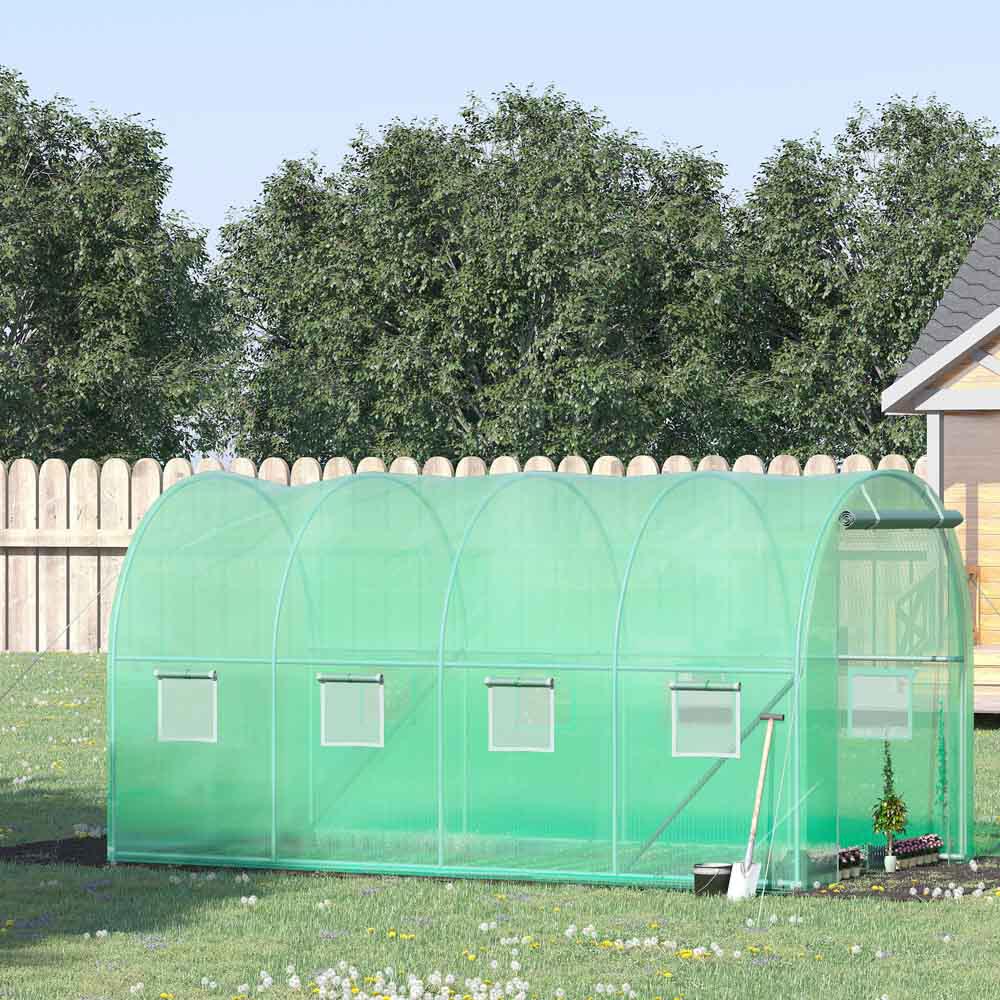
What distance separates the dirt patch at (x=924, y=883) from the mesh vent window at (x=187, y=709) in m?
4.03

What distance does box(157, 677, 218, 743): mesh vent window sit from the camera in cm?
1236

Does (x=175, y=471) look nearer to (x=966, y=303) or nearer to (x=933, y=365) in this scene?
(x=933, y=365)

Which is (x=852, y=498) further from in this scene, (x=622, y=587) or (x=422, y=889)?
(x=422, y=889)

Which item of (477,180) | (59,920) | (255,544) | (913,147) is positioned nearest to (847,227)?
(913,147)

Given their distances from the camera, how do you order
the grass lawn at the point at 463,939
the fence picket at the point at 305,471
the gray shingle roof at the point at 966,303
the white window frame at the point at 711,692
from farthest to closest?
1. the fence picket at the point at 305,471
2. the gray shingle roof at the point at 966,303
3. the white window frame at the point at 711,692
4. the grass lawn at the point at 463,939

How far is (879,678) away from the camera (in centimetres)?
1184

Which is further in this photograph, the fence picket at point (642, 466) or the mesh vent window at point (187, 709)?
the fence picket at point (642, 466)

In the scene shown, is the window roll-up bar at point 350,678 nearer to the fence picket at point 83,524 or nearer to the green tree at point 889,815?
the green tree at point 889,815

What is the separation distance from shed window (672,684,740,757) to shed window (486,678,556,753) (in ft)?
2.65

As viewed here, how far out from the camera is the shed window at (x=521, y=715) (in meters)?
11.7

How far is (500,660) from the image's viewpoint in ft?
39.0

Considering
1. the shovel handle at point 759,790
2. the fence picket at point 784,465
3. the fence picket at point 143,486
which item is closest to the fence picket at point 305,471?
the fence picket at point 143,486

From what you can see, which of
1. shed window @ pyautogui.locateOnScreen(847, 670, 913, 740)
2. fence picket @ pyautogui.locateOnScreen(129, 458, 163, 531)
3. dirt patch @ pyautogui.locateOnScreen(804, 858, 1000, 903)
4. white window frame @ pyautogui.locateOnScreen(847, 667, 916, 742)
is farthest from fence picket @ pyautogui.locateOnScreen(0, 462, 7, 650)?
dirt patch @ pyautogui.locateOnScreen(804, 858, 1000, 903)

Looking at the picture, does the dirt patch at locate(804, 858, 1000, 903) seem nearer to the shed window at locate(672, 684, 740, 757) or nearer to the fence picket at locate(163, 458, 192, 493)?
the shed window at locate(672, 684, 740, 757)
